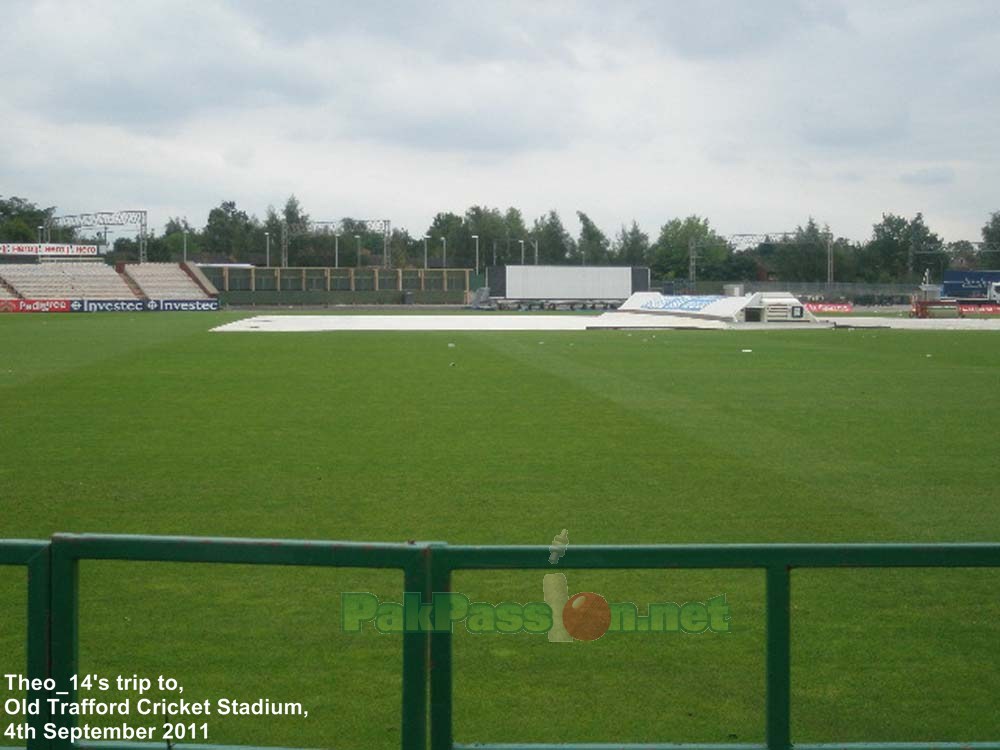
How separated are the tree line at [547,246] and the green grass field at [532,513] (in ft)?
379

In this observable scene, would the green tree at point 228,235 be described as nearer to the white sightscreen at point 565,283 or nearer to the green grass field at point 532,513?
the white sightscreen at point 565,283

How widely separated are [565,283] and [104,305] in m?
36.1

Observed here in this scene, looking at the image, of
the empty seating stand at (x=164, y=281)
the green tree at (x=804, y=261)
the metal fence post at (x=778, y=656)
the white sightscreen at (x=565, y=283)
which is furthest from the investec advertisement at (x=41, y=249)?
the metal fence post at (x=778, y=656)

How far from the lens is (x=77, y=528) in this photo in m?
10.3

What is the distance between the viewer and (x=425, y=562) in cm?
427

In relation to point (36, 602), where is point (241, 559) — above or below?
above

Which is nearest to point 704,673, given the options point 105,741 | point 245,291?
point 105,741

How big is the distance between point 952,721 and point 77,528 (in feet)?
23.8

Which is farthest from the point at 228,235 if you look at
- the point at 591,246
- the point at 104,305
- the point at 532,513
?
the point at 532,513

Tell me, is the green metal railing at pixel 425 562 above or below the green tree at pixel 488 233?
below

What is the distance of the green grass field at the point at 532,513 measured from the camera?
19.8 feet

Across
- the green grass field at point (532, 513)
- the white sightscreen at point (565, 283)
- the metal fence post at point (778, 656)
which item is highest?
the white sightscreen at point (565, 283)

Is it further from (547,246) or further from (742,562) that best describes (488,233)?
(742,562)

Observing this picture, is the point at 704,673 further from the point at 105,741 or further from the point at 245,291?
the point at 245,291
